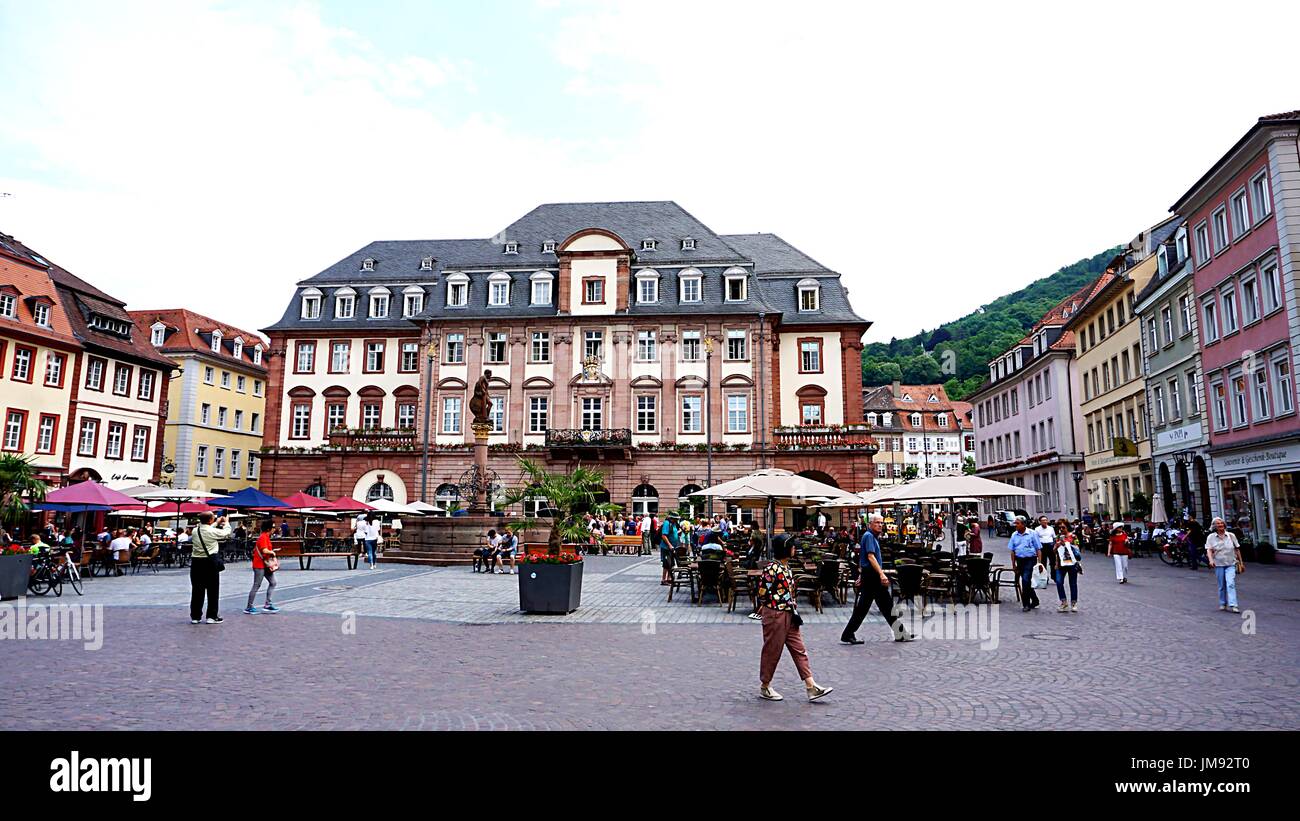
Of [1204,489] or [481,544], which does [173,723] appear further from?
[1204,489]

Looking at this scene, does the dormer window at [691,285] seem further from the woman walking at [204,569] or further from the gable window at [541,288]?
the woman walking at [204,569]

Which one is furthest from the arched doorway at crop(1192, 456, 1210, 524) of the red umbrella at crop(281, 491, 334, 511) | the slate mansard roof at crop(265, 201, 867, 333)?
the red umbrella at crop(281, 491, 334, 511)

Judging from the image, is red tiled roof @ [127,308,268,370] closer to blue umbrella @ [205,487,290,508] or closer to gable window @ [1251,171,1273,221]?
blue umbrella @ [205,487,290,508]

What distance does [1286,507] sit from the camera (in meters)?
27.0

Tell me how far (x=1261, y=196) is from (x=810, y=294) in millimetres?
25852

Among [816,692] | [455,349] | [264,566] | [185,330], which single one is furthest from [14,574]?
[185,330]

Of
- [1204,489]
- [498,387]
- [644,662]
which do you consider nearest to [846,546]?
[644,662]

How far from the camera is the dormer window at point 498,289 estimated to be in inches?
2014

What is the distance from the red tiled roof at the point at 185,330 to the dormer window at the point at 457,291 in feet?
65.2

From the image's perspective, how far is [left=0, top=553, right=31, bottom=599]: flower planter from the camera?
54.2ft

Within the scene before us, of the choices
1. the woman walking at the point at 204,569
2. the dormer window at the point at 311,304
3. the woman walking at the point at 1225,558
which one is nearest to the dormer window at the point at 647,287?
the dormer window at the point at 311,304

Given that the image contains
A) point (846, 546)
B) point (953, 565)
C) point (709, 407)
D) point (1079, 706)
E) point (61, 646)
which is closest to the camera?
point (1079, 706)

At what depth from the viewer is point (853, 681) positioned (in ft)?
29.2

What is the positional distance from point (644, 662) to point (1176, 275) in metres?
34.0
